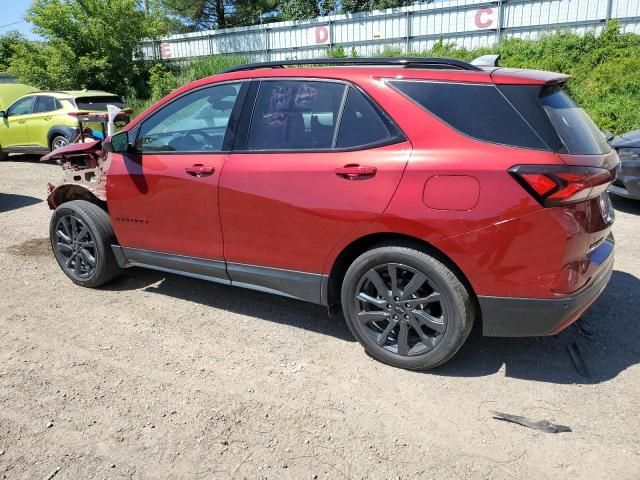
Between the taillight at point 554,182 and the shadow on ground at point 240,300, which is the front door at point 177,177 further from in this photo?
the taillight at point 554,182

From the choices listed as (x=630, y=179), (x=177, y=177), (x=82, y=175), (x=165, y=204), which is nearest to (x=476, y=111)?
(x=177, y=177)

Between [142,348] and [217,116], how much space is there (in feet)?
5.69

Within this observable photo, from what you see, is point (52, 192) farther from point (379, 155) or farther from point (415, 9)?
point (415, 9)

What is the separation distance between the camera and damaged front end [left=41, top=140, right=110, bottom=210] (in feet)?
15.1

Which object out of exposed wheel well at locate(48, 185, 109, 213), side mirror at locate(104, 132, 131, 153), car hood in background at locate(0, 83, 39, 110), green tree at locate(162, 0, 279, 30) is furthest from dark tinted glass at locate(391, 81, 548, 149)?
green tree at locate(162, 0, 279, 30)

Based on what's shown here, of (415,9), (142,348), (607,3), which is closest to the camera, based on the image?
(142,348)

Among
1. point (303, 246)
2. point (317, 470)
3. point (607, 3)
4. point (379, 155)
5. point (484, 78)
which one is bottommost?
point (317, 470)

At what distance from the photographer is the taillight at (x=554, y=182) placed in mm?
2701

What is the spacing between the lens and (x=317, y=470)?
252 cm

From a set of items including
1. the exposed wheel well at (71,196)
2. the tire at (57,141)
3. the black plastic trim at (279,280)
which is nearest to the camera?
the black plastic trim at (279,280)

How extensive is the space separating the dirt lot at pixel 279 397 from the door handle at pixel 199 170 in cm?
113

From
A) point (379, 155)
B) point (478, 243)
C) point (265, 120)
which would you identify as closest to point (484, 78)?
point (379, 155)

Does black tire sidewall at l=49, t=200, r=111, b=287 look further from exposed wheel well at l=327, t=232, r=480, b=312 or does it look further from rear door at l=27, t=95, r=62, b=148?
rear door at l=27, t=95, r=62, b=148

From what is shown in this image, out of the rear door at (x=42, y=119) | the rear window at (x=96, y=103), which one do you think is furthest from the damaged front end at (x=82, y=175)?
the rear door at (x=42, y=119)
